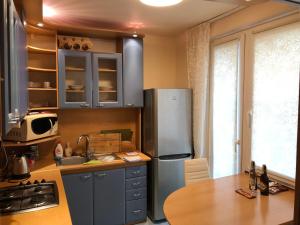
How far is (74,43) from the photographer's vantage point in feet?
10.1

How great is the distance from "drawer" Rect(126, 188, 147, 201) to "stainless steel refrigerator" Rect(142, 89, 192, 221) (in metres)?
0.13

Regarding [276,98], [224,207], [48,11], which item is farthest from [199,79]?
[48,11]

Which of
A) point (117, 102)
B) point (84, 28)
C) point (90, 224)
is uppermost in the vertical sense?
point (84, 28)

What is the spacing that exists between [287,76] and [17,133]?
2687 mm

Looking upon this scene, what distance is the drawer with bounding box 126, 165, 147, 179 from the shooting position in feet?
10.0

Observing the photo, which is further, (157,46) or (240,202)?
(157,46)

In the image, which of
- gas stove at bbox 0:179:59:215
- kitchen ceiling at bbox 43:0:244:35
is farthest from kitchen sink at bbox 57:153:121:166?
kitchen ceiling at bbox 43:0:244:35

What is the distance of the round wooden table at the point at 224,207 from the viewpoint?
5.47 feet

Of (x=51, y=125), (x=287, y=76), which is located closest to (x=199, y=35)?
(x=287, y=76)

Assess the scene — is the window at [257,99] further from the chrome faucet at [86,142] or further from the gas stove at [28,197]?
the gas stove at [28,197]

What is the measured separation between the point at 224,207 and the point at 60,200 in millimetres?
1242

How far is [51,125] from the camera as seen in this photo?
111 inches

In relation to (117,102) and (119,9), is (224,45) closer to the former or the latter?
(119,9)

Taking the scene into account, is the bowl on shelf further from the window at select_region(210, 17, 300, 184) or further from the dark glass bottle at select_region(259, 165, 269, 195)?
the dark glass bottle at select_region(259, 165, 269, 195)
